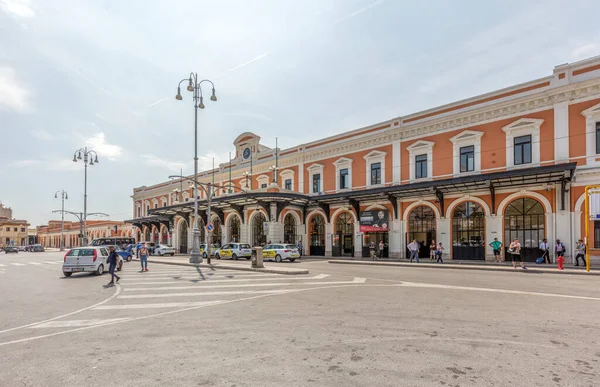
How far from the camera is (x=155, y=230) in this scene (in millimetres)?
60156

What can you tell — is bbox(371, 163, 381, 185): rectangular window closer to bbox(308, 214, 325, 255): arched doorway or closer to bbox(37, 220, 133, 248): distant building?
bbox(308, 214, 325, 255): arched doorway

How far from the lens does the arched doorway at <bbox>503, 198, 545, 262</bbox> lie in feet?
75.8

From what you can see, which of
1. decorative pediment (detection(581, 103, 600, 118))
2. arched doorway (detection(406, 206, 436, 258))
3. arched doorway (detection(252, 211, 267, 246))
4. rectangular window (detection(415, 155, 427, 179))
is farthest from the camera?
arched doorway (detection(252, 211, 267, 246))

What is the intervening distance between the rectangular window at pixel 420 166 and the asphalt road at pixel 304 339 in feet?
60.6

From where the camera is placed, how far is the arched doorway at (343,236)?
33375 mm

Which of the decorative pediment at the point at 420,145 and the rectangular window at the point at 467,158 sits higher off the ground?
the decorative pediment at the point at 420,145

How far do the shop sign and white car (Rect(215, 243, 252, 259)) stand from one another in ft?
33.6

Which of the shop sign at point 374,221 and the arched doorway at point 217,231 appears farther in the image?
the arched doorway at point 217,231

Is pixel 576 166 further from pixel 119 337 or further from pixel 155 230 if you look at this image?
pixel 155 230

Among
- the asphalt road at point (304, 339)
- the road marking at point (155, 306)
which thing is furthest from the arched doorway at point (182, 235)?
the road marking at point (155, 306)

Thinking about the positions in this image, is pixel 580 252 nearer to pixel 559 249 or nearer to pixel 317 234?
pixel 559 249

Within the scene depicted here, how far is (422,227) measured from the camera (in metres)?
28.6

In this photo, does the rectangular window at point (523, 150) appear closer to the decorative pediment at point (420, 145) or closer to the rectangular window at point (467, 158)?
the rectangular window at point (467, 158)

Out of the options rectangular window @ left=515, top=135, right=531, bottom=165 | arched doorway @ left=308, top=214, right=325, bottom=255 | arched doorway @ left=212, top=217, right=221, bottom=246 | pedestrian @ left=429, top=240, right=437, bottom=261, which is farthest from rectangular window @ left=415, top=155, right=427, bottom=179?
arched doorway @ left=212, top=217, right=221, bottom=246
